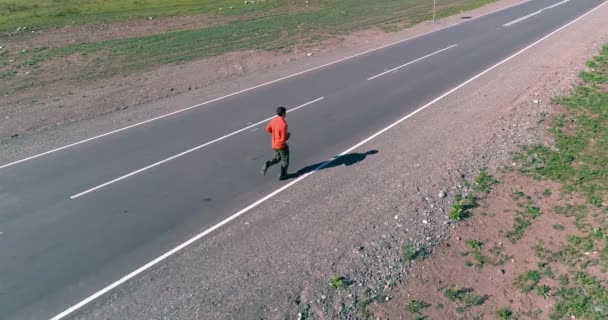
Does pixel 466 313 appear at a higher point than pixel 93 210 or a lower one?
lower

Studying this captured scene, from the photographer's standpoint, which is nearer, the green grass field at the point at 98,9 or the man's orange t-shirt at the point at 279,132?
the man's orange t-shirt at the point at 279,132

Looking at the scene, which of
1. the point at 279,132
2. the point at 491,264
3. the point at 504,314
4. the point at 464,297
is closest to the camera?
the point at 504,314

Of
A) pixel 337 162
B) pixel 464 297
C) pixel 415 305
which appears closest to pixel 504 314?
pixel 464 297

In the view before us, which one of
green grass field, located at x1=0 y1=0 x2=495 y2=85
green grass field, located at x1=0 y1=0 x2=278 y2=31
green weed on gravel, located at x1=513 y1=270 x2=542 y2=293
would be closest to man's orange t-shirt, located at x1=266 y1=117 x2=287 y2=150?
green weed on gravel, located at x1=513 y1=270 x2=542 y2=293

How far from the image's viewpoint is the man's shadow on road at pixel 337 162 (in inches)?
520

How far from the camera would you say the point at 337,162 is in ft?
44.8

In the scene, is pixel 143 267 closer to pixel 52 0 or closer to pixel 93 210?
pixel 93 210

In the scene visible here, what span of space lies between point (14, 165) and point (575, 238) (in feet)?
41.8

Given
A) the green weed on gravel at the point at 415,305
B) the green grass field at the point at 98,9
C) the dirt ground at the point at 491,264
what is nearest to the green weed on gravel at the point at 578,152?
the dirt ground at the point at 491,264

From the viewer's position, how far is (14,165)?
14.0m

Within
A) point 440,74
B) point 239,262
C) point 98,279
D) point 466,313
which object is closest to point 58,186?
point 98,279

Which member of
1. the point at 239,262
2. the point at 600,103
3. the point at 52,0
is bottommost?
the point at 600,103

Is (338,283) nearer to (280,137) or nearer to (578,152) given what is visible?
(280,137)

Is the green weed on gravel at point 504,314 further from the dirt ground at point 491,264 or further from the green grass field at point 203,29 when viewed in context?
the green grass field at point 203,29
